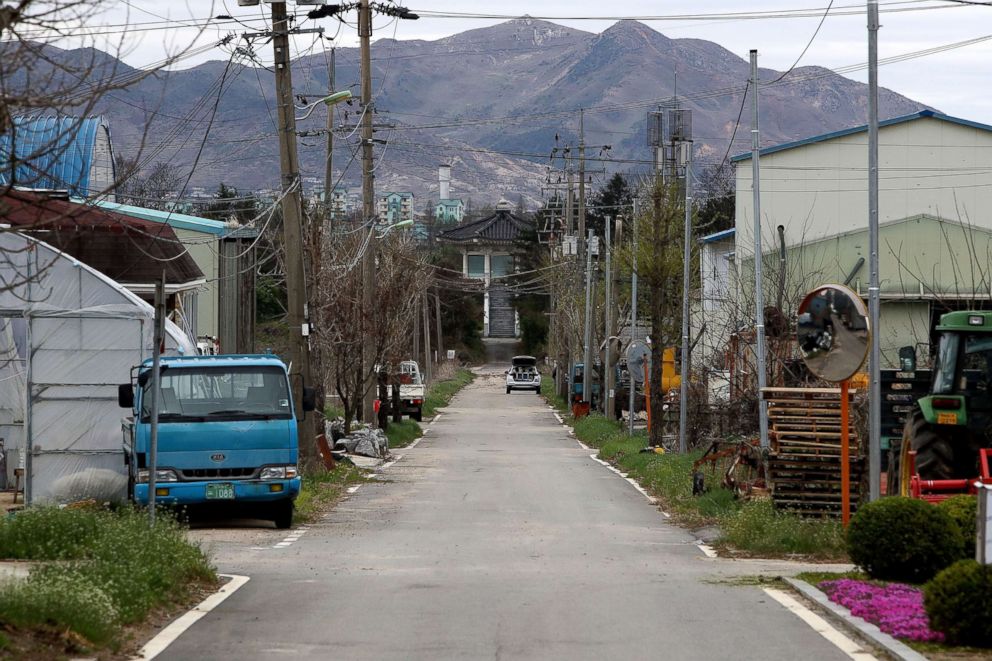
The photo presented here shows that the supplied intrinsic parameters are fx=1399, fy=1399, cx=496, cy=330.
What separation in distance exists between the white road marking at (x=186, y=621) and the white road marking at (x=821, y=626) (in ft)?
15.7

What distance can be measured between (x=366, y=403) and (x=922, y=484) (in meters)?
28.9

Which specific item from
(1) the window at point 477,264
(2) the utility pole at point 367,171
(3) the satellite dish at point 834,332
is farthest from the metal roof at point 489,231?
(3) the satellite dish at point 834,332

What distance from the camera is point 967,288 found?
122 ft

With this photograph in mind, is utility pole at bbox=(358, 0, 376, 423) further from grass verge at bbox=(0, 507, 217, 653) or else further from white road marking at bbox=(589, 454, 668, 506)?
grass verge at bbox=(0, 507, 217, 653)

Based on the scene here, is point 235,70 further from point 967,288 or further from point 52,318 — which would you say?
point 967,288

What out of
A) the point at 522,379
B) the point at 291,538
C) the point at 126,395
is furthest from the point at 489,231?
the point at 291,538

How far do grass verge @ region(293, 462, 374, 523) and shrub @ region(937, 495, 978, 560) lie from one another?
1039 cm

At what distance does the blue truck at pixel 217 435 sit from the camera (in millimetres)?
18219

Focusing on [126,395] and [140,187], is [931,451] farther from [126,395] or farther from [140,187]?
[140,187]

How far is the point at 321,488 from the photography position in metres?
25.2

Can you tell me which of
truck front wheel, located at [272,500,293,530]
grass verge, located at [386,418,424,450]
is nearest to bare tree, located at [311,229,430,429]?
grass verge, located at [386,418,424,450]

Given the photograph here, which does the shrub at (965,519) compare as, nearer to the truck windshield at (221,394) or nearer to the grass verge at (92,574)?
the grass verge at (92,574)

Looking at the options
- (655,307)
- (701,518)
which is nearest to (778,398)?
(701,518)

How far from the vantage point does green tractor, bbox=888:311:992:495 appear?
640 inches
